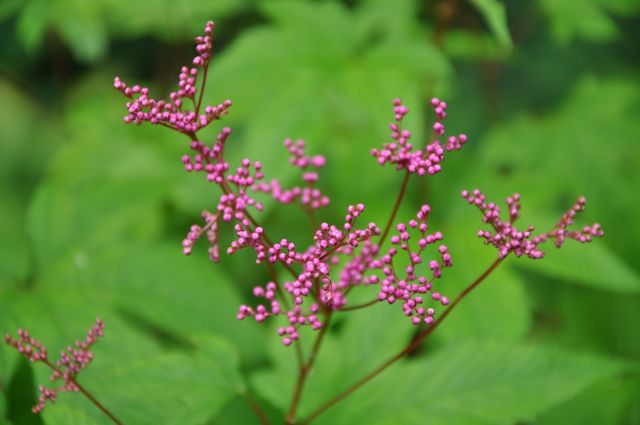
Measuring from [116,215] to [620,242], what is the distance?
2499mm

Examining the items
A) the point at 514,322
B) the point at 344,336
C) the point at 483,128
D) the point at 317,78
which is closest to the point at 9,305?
the point at 344,336

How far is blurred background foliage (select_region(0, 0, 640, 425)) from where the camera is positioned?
216 centimetres

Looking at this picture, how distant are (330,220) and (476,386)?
1.82 meters

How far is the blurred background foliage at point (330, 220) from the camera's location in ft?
7.10

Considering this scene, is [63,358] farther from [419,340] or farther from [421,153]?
[421,153]

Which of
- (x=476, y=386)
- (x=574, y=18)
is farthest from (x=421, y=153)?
(x=574, y=18)

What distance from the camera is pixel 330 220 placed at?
3.88 metres

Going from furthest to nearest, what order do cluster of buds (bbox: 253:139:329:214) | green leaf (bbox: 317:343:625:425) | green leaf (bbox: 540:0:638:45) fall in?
green leaf (bbox: 540:0:638:45) → green leaf (bbox: 317:343:625:425) → cluster of buds (bbox: 253:139:329:214)

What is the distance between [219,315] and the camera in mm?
2773

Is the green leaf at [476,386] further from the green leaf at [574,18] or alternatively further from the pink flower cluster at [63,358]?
the green leaf at [574,18]

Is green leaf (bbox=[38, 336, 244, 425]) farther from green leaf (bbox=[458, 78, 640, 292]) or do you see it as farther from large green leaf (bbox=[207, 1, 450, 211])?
green leaf (bbox=[458, 78, 640, 292])

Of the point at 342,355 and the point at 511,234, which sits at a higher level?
the point at 511,234

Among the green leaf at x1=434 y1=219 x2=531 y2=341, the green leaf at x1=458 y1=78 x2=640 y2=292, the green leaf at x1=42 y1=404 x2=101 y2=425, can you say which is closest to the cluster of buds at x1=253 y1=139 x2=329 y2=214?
the green leaf at x1=42 y1=404 x2=101 y2=425

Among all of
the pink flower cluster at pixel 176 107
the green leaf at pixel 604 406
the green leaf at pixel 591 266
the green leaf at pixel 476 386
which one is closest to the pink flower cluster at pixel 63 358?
the pink flower cluster at pixel 176 107
